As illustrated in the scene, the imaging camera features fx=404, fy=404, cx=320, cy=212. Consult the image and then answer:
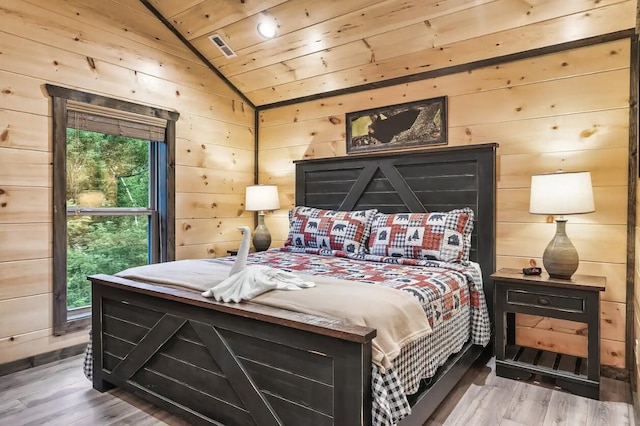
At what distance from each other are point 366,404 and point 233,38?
3112 millimetres

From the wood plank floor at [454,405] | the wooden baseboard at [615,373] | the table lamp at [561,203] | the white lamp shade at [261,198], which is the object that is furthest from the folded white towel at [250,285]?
the wooden baseboard at [615,373]

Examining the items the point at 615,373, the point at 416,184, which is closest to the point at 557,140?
the point at 416,184

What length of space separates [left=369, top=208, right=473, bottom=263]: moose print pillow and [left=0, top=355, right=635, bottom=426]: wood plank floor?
2.63 ft

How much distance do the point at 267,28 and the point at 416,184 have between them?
1.73 meters

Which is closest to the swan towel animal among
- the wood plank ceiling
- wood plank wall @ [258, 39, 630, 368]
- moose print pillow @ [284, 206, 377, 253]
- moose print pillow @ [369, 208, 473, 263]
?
moose print pillow @ [369, 208, 473, 263]

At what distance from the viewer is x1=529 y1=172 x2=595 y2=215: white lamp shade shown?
7.61ft

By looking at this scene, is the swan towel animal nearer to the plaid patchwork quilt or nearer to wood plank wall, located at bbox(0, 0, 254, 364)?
the plaid patchwork quilt

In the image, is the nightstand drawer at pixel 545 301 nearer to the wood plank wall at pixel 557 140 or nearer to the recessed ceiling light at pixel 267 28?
the wood plank wall at pixel 557 140

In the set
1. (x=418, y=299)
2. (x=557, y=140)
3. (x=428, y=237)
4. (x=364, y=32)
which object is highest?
(x=364, y=32)

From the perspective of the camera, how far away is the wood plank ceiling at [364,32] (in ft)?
8.39

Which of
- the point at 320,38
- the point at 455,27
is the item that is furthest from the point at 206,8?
the point at 455,27

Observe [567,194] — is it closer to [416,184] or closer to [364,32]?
[416,184]

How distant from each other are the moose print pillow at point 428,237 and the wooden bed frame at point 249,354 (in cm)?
26

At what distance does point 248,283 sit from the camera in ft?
5.97
